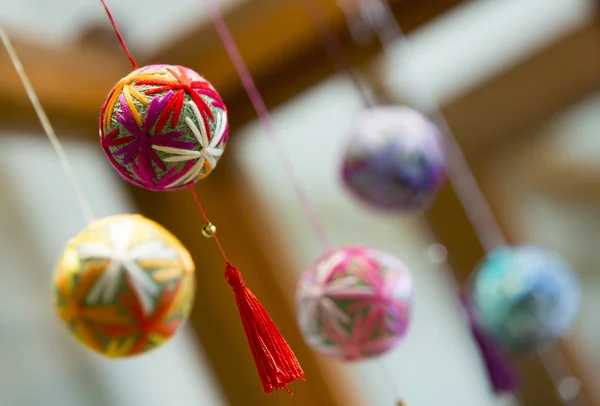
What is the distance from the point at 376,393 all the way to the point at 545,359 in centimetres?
38

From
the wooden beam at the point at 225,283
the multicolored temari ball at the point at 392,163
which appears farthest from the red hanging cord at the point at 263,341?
the wooden beam at the point at 225,283

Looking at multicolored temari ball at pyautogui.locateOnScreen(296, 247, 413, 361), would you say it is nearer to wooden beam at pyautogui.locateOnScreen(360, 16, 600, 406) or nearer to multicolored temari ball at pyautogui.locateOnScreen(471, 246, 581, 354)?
multicolored temari ball at pyautogui.locateOnScreen(471, 246, 581, 354)

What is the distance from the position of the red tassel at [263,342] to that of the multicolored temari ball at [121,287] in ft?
0.19

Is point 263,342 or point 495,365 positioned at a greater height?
point 263,342

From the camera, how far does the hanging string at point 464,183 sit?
169 centimetres

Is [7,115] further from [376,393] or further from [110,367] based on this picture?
[376,393]

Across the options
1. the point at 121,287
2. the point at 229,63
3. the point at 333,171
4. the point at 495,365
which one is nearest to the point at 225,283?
the point at 333,171

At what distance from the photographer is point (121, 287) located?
0.74 meters

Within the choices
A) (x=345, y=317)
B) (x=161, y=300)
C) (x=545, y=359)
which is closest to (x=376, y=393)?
(x=545, y=359)

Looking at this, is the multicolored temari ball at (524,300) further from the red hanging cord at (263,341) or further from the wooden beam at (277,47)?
the wooden beam at (277,47)

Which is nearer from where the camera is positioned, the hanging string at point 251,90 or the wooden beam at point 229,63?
the hanging string at point 251,90

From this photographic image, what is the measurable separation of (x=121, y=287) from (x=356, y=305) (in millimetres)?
300

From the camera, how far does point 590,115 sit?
1710 mm

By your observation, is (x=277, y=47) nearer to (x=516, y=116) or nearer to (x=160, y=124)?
(x=516, y=116)
